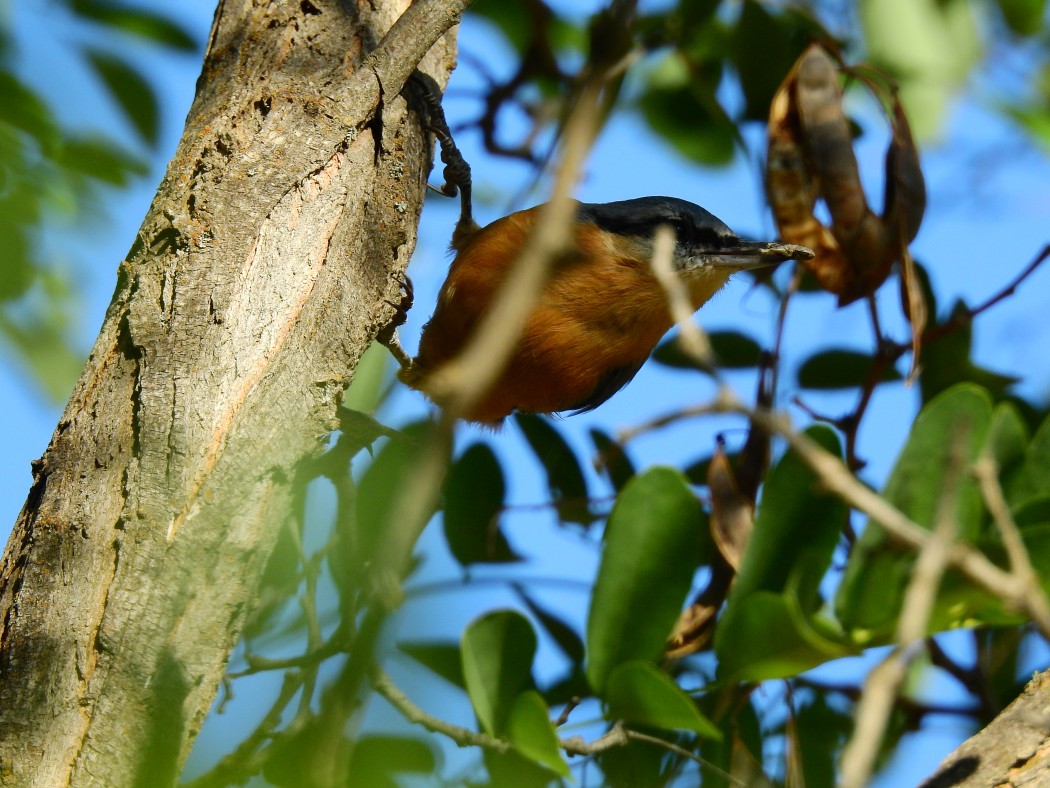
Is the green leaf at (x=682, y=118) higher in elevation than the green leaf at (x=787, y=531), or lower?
higher

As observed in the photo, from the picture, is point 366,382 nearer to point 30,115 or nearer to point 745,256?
point 30,115

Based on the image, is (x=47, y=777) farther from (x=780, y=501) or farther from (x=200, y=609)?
(x=780, y=501)

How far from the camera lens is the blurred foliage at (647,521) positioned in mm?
1068

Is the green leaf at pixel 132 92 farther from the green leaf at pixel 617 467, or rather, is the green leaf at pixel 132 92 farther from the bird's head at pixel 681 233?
the bird's head at pixel 681 233

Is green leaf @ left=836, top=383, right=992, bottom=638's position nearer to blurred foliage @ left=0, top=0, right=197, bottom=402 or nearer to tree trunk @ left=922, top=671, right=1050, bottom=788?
tree trunk @ left=922, top=671, right=1050, bottom=788

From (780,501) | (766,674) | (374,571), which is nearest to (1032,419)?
(780,501)

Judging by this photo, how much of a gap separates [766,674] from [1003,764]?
0.48m

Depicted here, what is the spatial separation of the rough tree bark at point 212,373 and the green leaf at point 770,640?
35.9 inches

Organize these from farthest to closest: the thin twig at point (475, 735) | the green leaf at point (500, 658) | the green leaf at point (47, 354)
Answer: the green leaf at point (47, 354)
the green leaf at point (500, 658)
the thin twig at point (475, 735)

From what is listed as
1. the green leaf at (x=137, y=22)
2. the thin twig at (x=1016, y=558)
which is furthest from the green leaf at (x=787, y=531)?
the green leaf at (x=137, y=22)

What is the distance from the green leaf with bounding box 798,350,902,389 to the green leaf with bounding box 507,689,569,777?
219cm

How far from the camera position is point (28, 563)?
2152 millimetres

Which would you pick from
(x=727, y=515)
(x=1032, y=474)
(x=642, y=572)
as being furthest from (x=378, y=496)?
(x=727, y=515)

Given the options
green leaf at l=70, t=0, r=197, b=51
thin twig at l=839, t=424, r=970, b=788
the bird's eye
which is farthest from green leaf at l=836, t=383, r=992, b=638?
green leaf at l=70, t=0, r=197, b=51
